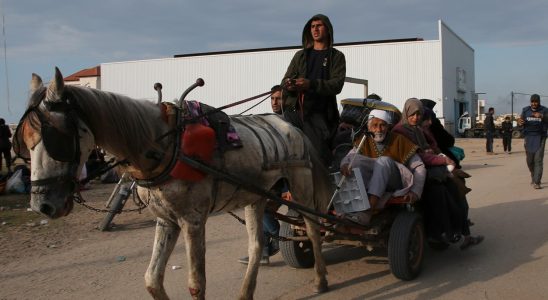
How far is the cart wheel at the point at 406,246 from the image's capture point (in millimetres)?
4980

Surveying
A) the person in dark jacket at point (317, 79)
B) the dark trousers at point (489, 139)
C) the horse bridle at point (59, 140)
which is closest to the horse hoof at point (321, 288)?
the person in dark jacket at point (317, 79)

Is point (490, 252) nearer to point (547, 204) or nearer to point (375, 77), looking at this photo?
point (547, 204)

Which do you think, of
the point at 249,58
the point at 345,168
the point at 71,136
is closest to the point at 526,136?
the point at 345,168

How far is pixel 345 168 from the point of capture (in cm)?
499

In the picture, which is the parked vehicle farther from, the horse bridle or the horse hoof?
the horse bridle

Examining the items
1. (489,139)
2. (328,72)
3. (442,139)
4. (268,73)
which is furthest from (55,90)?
(268,73)

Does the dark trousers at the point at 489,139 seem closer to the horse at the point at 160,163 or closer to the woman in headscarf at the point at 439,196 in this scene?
the woman in headscarf at the point at 439,196

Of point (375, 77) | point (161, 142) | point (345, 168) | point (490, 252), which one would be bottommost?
point (490, 252)

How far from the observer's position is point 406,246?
4984mm

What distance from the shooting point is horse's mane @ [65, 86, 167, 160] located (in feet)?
9.96

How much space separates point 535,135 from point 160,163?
34.2ft

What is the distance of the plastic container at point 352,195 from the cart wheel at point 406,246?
0.42m

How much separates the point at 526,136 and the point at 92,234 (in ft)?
31.0

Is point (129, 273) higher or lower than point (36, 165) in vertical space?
lower
